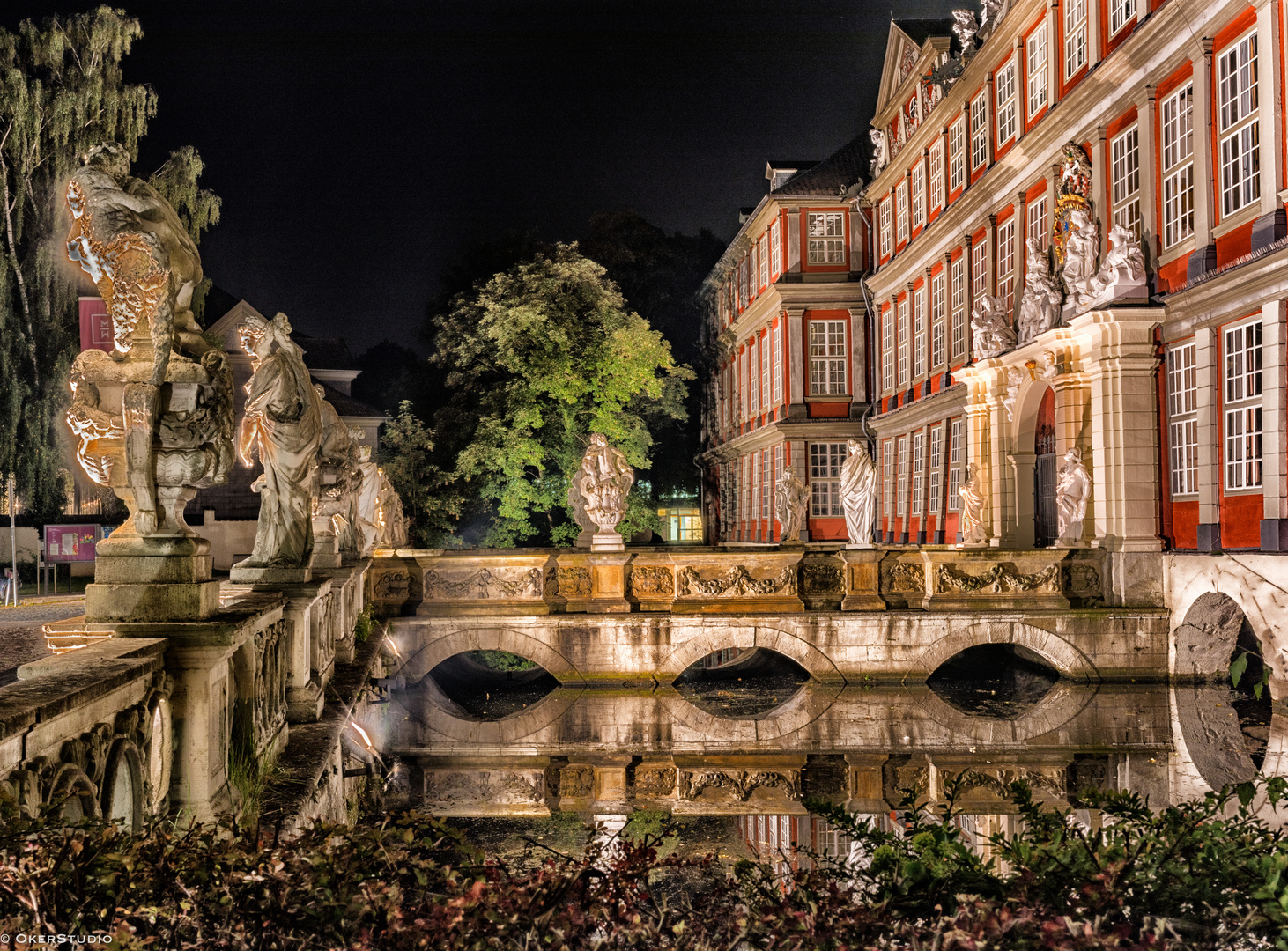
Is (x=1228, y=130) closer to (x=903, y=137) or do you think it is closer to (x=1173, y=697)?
(x=1173, y=697)

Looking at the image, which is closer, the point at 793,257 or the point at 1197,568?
the point at 1197,568

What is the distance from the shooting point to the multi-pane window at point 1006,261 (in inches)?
880

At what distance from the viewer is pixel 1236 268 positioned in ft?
46.0

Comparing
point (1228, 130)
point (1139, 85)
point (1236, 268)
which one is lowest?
point (1236, 268)

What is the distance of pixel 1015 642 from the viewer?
1694 centimetres

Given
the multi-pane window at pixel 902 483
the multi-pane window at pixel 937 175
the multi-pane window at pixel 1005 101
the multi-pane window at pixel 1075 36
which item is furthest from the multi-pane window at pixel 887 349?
the multi-pane window at pixel 1075 36

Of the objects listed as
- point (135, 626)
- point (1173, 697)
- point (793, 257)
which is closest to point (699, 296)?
point (793, 257)

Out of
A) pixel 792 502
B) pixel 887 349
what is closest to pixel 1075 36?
pixel 792 502

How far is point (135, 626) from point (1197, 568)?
48.2 ft

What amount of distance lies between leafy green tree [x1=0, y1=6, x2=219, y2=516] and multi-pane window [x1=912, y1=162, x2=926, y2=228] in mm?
18080

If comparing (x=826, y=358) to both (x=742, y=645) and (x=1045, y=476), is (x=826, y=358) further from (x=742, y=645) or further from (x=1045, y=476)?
(x=742, y=645)

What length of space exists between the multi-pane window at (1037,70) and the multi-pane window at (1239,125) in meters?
6.21

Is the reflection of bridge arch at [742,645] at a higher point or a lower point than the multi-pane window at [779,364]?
lower

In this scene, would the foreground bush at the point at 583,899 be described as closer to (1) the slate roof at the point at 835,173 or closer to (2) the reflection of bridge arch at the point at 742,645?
(2) the reflection of bridge arch at the point at 742,645
